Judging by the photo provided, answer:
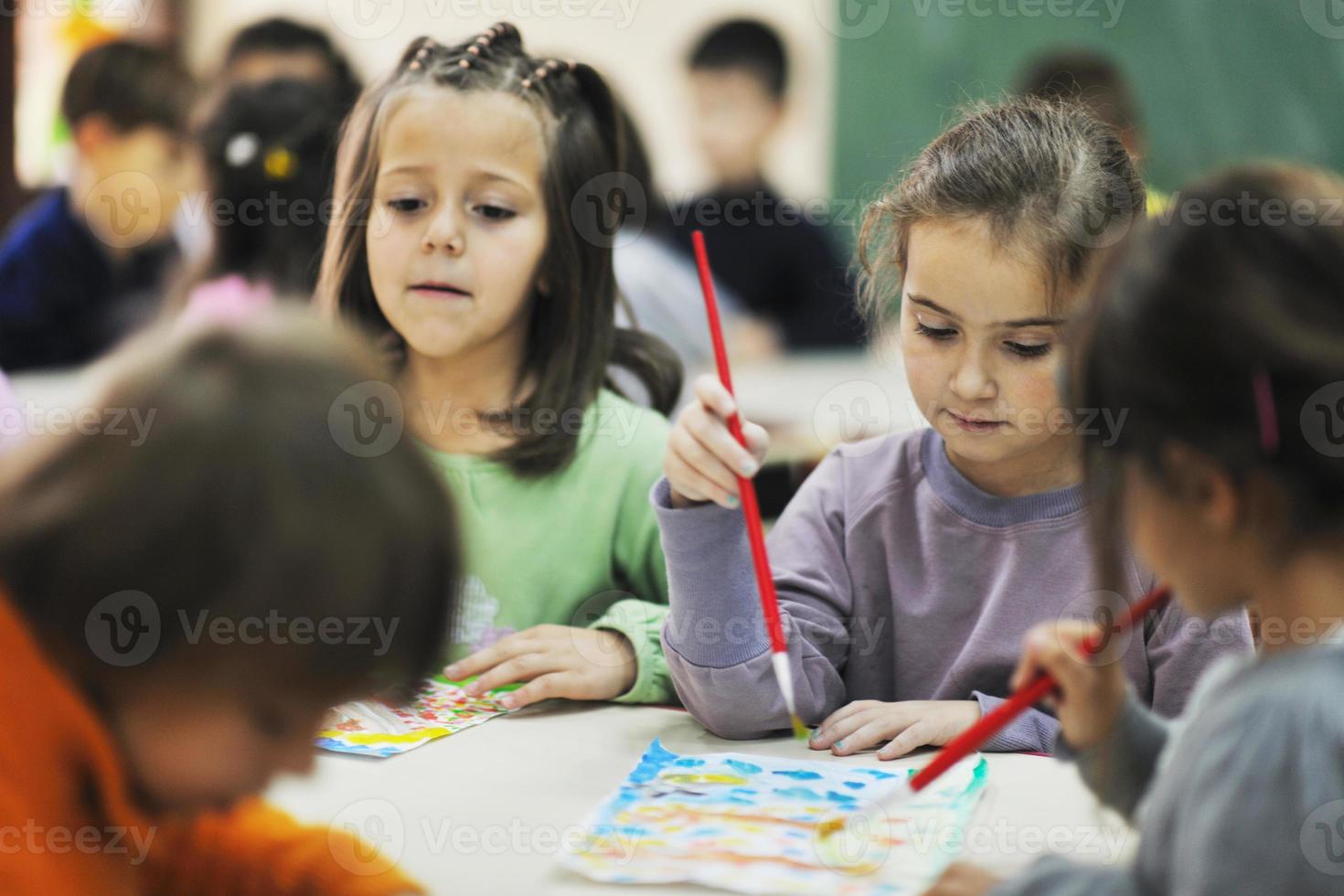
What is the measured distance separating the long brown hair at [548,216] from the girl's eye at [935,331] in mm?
455

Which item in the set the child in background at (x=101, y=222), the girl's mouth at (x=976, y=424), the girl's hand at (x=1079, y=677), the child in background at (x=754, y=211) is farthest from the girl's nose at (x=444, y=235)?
the child in background at (x=754, y=211)

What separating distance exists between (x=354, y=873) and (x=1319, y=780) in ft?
1.67

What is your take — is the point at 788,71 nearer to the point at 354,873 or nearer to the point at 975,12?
the point at 975,12

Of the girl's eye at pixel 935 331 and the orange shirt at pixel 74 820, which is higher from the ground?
the girl's eye at pixel 935 331

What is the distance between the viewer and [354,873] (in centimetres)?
78

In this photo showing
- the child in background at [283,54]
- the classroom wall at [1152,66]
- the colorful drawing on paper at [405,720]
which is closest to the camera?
the colorful drawing on paper at [405,720]

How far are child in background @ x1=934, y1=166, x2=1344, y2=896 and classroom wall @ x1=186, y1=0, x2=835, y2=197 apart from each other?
13.9 feet

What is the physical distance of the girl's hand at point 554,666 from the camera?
1.20 m

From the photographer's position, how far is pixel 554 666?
3.99ft

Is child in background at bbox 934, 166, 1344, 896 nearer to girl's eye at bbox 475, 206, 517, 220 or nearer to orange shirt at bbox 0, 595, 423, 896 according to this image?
orange shirt at bbox 0, 595, 423, 896

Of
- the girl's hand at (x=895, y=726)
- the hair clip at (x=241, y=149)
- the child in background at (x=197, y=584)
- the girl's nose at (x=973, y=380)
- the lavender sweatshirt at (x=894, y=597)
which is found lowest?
the girl's hand at (x=895, y=726)

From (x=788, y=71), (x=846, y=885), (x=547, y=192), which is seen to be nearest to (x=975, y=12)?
(x=788, y=71)

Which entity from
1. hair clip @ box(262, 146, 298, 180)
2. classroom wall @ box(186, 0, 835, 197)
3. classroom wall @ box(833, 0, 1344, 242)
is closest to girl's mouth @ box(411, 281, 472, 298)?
hair clip @ box(262, 146, 298, 180)

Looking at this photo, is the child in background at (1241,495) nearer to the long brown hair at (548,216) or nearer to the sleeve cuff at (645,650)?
the sleeve cuff at (645,650)
